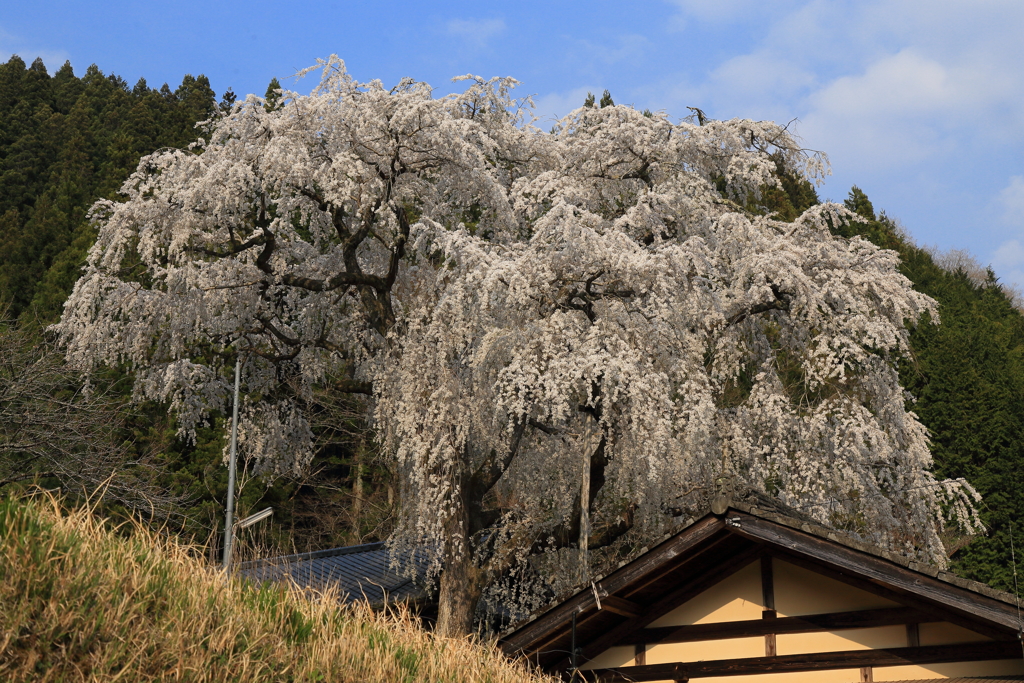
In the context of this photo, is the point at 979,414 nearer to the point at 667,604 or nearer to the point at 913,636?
the point at 913,636

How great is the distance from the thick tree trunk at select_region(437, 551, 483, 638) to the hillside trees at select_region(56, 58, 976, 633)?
4 cm

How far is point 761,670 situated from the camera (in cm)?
689

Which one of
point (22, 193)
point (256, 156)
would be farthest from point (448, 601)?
point (22, 193)

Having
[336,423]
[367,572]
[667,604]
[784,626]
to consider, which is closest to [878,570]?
[784,626]

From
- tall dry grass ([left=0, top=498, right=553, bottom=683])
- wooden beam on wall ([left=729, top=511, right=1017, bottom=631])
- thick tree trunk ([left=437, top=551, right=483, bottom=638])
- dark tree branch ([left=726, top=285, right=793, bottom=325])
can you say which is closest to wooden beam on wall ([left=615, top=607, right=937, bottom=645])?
wooden beam on wall ([left=729, top=511, right=1017, bottom=631])

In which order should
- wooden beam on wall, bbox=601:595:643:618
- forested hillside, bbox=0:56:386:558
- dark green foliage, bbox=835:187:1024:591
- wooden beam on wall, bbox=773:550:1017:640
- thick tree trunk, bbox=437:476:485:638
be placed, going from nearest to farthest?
wooden beam on wall, bbox=773:550:1017:640, wooden beam on wall, bbox=601:595:643:618, thick tree trunk, bbox=437:476:485:638, dark green foliage, bbox=835:187:1024:591, forested hillside, bbox=0:56:386:558

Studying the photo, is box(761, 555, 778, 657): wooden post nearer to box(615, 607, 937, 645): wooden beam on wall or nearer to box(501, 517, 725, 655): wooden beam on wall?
box(615, 607, 937, 645): wooden beam on wall

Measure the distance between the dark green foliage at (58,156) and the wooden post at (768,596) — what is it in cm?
2121

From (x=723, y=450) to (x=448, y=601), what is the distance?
4.76m

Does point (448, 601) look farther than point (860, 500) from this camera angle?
No

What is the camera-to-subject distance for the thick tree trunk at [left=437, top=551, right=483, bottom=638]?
42.5ft

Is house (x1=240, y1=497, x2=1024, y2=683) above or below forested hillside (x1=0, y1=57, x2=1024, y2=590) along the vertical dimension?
below

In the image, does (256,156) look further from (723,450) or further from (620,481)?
(723,450)

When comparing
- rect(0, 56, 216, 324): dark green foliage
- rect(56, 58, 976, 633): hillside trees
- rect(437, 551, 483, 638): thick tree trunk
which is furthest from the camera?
rect(0, 56, 216, 324): dark green foliage
